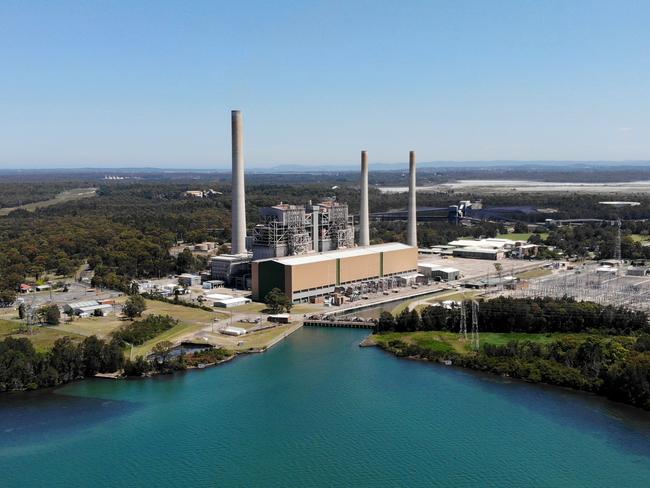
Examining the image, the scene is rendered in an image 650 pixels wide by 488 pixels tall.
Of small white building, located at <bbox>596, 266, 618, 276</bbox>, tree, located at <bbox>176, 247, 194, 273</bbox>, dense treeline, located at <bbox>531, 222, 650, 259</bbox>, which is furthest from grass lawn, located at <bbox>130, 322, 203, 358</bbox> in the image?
dense treeline, located at <bbox>531, 222, 650, 259</bbox>

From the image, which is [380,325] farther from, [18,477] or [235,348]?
[18,477]

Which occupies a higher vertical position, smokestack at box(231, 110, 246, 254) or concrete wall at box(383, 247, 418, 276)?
smokestack at box(231, 110, 246, 254)

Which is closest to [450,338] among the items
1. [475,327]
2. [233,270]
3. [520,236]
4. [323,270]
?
[475,327]

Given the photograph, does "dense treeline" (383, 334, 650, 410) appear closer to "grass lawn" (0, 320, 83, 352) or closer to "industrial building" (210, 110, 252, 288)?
"grass lawn" (0, 320, 83, 352)

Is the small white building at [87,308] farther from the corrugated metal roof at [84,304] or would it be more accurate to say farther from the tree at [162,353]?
the tree at [162,353]

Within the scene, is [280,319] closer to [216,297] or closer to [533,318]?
[216,297]

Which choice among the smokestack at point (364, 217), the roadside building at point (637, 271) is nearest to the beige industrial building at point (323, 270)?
the smokestack at point (364, 217)
